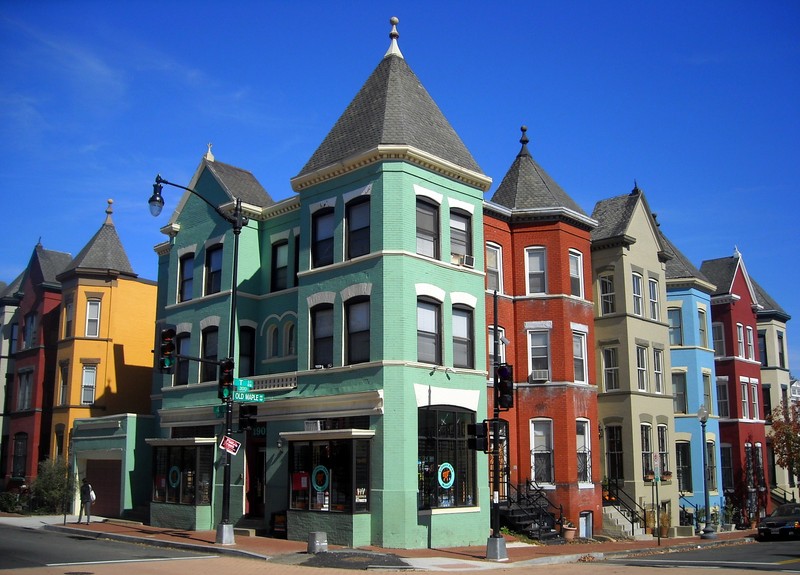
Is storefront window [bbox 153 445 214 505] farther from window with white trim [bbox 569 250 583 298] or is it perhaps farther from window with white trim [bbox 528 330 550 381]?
window with white trim [bbox 569 250 583 298]

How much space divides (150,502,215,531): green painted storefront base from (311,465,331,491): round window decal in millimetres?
6237

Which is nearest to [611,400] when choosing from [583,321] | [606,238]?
[583,321]

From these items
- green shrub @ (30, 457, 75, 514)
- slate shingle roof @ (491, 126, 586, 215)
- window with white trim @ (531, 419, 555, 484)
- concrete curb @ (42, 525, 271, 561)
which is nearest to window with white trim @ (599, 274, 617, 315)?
slate shingle roof @ (491, 126, 586, 215)

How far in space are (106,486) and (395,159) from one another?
2053cm

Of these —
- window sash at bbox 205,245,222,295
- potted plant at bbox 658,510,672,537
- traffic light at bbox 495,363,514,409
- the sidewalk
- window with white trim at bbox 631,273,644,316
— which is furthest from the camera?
window with white trim at bbox 631,273,644,316

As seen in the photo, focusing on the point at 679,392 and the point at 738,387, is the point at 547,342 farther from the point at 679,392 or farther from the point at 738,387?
the point at 738,387

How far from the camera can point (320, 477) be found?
81.0ft

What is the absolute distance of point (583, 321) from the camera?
32219 millimetres

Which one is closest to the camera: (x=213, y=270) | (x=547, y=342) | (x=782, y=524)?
(x=547, y=342)

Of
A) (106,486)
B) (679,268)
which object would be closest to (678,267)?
(679,268)

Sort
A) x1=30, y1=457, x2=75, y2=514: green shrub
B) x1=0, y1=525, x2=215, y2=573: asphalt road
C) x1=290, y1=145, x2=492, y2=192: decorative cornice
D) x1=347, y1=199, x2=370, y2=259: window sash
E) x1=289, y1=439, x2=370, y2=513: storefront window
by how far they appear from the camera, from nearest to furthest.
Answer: x1=0, y1=525, x2=215, y2=573: asphalt road → x1=289, y1=439, x2=370, y2=513: storefront window → x1=290, y1=145, x2=492, y2=192: decorative cornice → x1=347, y1=199, x2=370, y2=259: window sash → x1=30, y1=457, x2=75, y2=514: green shrub

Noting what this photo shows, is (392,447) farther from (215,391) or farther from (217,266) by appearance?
(217,266)

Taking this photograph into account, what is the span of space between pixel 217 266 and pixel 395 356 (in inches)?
427

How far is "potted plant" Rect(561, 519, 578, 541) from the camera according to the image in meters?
28.3
